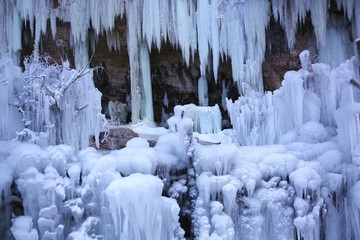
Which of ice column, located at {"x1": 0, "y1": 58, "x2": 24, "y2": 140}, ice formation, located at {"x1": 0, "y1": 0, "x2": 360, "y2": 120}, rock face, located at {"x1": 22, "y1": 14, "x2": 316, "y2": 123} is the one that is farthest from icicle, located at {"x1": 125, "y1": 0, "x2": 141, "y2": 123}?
ice column, located at {"x1": 0, "y1": 58, "x2": 24, "y2": 140}

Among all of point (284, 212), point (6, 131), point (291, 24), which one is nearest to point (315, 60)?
point (291, 24)

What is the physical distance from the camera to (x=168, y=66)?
15.8 m

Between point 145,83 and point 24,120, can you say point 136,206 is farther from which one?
point 145,83

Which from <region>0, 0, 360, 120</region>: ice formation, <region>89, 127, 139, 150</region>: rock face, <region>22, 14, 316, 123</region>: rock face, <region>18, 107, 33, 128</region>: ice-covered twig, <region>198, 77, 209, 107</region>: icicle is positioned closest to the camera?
<region>18, 107, 33, 128</region>: ice-covered twig

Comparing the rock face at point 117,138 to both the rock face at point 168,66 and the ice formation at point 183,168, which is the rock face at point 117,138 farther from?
the rock face at point 168,66

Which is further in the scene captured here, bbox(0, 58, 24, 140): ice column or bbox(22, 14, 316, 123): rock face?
bbox(22, 14, 316, 123): rock face

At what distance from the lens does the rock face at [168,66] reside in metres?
14.2

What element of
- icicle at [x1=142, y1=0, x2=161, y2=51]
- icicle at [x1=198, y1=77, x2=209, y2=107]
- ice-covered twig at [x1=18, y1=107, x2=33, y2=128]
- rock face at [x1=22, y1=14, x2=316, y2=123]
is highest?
icicle at [x1=142, y1=0, x2=161, y2=51]

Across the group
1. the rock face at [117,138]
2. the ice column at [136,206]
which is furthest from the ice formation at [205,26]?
the ice column at [136,206]

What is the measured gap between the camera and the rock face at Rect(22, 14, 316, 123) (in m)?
14.2

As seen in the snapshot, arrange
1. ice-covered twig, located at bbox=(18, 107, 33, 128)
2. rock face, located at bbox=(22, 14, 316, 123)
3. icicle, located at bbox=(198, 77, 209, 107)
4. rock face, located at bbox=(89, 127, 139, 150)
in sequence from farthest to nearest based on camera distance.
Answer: icicle, located at bbox=(198, 77, 209, 107) → rock face, located at bbox=(22, 14, 316, 123) → rock face, located at bbox=(89, 127, 139, 150) → ice-covered twig, located at bbox=(18, 107, 33, 128)

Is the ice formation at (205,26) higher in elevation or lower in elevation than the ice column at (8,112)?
higher

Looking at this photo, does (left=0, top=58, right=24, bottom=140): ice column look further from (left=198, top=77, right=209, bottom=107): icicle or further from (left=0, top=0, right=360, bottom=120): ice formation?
(left=198, top=77, right=209, bottom=107): icicle

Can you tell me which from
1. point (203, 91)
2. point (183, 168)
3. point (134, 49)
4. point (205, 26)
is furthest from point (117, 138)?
point (203, 91)
